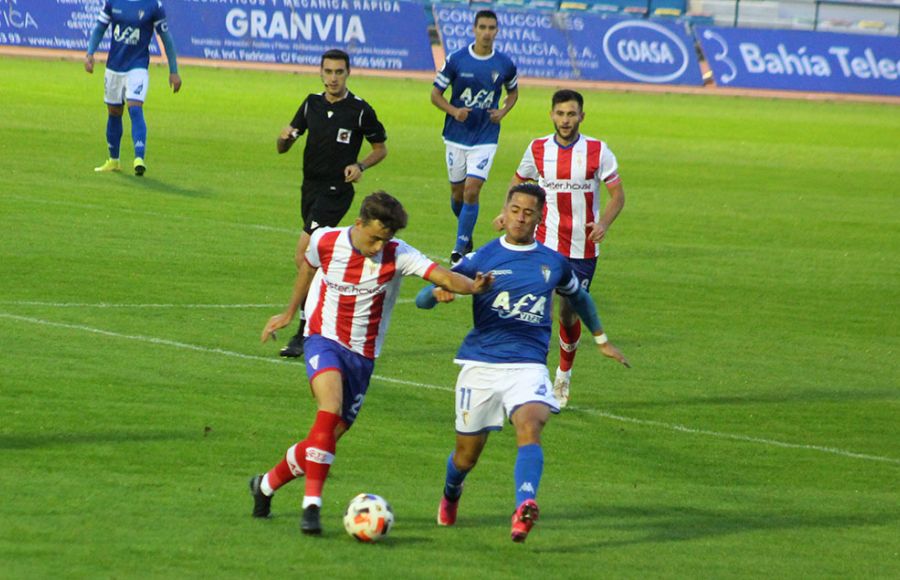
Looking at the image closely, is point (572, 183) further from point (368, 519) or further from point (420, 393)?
point (368, 519)

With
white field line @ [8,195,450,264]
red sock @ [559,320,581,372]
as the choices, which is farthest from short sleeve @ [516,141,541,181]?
white field line @ [8,195,450,264]

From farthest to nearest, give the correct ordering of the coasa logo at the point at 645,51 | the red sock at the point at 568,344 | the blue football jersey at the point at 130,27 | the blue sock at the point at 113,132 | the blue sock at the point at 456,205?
the coasa logo at the point at 645,51 → the blue football jersey at the point at 130,27 → the blue sock at the point at 113,132 → the blue sock at the point at 456,205 → the red sock at the point at 568,344

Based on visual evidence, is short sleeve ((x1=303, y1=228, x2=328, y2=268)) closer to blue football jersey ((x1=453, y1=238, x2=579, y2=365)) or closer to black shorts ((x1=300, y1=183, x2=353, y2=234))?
blue football jersey ((x1=453, y1=238, x2=579, y2=365))

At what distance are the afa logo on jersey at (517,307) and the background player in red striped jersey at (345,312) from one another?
0.96 ft

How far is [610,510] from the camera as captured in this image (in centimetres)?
821

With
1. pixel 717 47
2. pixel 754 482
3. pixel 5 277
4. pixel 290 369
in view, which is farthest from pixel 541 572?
pixel 717 47

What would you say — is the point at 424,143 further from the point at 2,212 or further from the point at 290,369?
the point at 290,369

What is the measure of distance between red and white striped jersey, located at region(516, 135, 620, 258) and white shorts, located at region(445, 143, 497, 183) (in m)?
5.16

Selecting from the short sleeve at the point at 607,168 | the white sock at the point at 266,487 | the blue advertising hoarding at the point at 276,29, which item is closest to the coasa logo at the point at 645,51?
the blue advertising hoarding at the point at 276,29

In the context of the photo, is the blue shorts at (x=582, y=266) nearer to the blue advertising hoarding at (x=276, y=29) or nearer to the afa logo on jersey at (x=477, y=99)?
the afa logo on jersey at (x=477, y=99)

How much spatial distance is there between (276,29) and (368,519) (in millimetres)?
29397

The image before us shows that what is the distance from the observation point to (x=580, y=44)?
124 ft

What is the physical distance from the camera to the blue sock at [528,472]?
283 inches

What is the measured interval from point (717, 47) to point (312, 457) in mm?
33722
